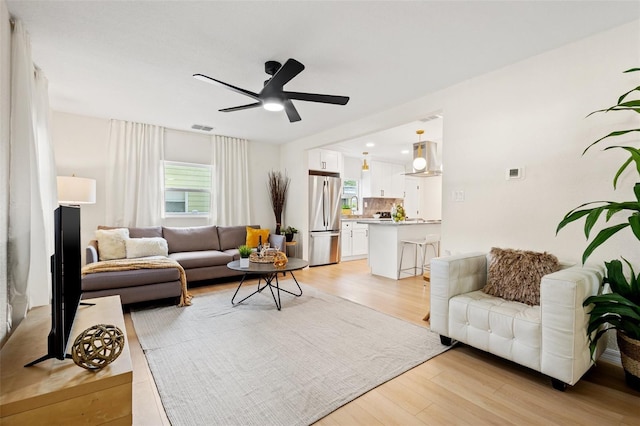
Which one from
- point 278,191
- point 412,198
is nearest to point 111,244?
point 278,191

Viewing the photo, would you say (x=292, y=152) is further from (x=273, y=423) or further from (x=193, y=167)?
(x=273, y=423)

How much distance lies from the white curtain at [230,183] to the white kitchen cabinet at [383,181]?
125 inches

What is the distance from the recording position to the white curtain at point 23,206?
1793 millimetres

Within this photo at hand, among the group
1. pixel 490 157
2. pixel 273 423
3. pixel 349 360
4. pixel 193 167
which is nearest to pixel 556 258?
pixel 490 157

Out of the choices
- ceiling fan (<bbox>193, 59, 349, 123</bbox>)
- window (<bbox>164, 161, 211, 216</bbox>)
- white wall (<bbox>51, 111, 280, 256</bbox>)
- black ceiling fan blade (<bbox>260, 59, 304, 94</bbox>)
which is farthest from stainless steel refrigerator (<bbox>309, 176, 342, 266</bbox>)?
black ceiling fan blade (<bbox>260, 59, 304, 94</bbox>)

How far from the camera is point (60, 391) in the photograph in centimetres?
104

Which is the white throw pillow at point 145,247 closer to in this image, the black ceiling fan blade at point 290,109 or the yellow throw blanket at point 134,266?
the yellow throw blanket at point 134,266

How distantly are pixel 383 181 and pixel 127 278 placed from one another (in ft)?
20.0

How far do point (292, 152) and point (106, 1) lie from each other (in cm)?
408

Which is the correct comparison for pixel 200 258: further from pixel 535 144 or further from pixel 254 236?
pixel 535 144

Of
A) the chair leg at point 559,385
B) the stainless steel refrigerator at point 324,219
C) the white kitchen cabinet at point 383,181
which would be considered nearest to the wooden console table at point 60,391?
the chair leg at point 559,385

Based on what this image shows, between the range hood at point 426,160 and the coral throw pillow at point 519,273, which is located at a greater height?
the range hood at point 426,160

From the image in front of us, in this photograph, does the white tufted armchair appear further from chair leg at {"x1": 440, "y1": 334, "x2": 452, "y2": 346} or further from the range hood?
the range hood

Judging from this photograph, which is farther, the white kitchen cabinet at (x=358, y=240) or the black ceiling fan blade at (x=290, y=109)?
the white kitchen cabinet at (x=358, y=240)
